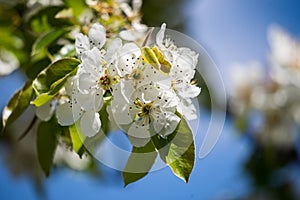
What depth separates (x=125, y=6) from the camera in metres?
1.09

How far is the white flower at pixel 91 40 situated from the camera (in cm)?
73

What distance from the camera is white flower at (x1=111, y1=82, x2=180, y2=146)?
700 millimetres

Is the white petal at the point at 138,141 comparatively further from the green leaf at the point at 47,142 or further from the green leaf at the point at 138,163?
the green leaf at the point at 47,142

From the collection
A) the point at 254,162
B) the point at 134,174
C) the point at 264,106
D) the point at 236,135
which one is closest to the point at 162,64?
the point at 134,174

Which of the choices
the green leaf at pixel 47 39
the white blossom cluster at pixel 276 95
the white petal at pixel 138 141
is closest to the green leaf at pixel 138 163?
the white petal at pixel 138 141

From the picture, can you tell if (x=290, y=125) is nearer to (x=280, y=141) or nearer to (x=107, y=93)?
(x=280, y=141)

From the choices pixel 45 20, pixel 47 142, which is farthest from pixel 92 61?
pixel 45 20

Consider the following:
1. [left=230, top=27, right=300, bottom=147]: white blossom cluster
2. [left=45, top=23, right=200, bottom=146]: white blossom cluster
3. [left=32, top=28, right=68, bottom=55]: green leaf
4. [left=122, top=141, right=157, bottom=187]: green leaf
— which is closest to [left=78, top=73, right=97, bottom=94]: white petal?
[left=45, top=23, right=200, bottom=146]: white blossom cluster

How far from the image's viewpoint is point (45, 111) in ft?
2.82

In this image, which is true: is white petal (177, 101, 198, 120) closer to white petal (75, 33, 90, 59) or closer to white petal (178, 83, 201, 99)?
white petal (178, 83, 201, 99)

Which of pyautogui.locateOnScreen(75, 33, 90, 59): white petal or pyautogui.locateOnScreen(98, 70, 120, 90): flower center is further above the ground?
pyautogui.locateOnScreen(75, 33, 90, 59): white petal

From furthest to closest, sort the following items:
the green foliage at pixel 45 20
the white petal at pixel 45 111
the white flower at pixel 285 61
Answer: the white flower at pixel 285 61 → the green foliage at pixel 45 20 → the white petal at pixel 45 111

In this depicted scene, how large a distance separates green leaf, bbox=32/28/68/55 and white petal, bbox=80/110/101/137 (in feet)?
0.90

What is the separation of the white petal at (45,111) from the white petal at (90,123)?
0.45ft
